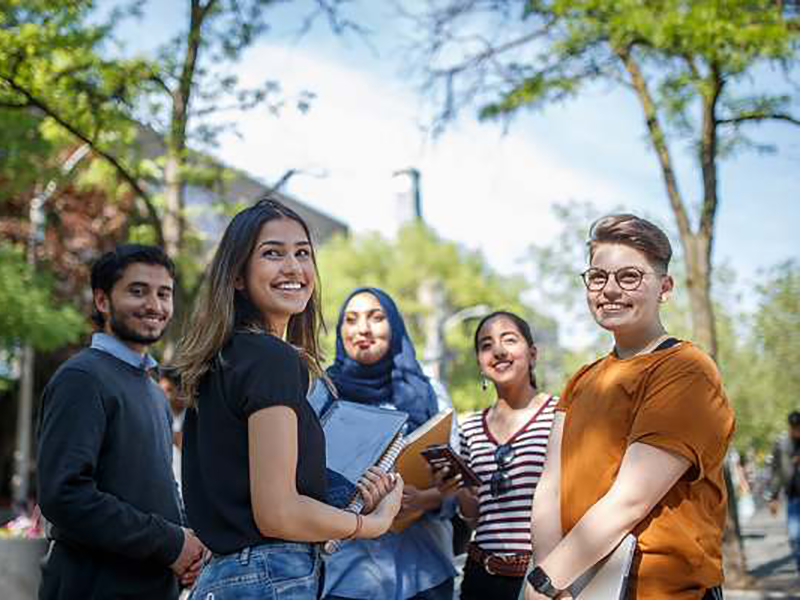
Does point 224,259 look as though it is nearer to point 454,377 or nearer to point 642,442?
point 642,442

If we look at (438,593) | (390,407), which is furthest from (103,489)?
(438,593)

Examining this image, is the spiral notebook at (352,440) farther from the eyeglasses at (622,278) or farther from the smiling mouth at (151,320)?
the smiling mouth at (151,320)

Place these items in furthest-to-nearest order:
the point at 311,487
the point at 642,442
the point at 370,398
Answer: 1. the point at 370,398
2. the point at 642,442
3. the point at 311,487

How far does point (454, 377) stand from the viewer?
36.4 m

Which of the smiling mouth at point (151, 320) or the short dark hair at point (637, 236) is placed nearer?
the short dark hair at point (637, 236)

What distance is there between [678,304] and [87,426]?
38.7 metres

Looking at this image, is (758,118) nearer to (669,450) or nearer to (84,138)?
(84,138)

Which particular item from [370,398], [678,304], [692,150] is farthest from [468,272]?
[370,398]

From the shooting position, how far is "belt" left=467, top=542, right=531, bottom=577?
4.02 m

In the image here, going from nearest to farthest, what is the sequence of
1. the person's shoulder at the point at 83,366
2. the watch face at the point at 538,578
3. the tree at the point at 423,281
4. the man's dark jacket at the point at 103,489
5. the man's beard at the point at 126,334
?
the watch face at the point at 538,578 → the man's dark jacket at the point at 103,489 → the person's shoulder at the point at 83,366 → the man's beard at the point at 126,334 → the tree at the point at 423,281

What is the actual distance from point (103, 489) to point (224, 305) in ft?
3.80

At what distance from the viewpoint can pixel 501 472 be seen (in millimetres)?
4207

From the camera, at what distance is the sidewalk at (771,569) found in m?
9.81

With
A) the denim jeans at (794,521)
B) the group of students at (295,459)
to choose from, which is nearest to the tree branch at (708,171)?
the denim jeans at (794,521)
